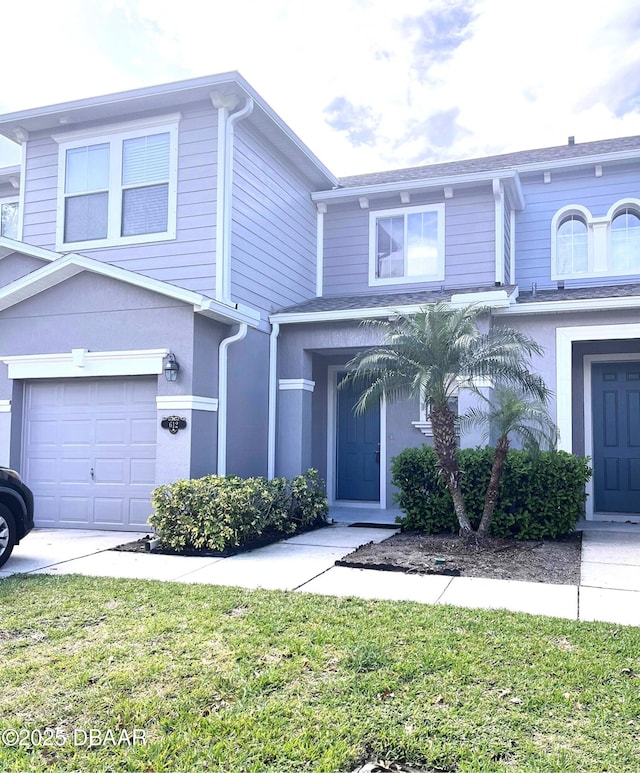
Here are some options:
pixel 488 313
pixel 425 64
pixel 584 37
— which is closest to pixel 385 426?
pixel 488 313

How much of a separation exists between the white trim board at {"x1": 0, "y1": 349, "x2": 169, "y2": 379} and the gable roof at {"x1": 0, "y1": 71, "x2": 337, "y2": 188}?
370 cm

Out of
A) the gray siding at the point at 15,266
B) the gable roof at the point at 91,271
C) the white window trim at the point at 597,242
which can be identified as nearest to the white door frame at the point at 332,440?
the gable roof at the point at 91,271

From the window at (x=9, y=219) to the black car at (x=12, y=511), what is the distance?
7.17 meters

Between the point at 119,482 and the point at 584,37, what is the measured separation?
11.6 metres

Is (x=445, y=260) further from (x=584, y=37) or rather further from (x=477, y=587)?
(x=477, y=587)

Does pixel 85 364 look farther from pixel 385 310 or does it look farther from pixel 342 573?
pixel 342 573

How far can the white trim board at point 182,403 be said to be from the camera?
8500mm

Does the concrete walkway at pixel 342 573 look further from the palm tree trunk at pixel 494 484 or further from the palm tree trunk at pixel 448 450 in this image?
the palm tree trunk at pixel 448 450

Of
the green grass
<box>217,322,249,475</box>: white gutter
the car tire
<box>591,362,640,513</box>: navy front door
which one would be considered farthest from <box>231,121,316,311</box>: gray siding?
the green grass

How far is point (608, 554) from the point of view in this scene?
24.1 ft

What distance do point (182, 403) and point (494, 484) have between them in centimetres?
402

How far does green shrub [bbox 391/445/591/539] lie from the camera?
8133 millimetres

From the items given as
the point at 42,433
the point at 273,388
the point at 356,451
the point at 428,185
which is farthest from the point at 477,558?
the point at 428,185

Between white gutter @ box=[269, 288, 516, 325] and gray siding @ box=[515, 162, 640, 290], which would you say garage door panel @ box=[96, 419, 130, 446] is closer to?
white gutter @ box=[269, 288, 516, 325]
